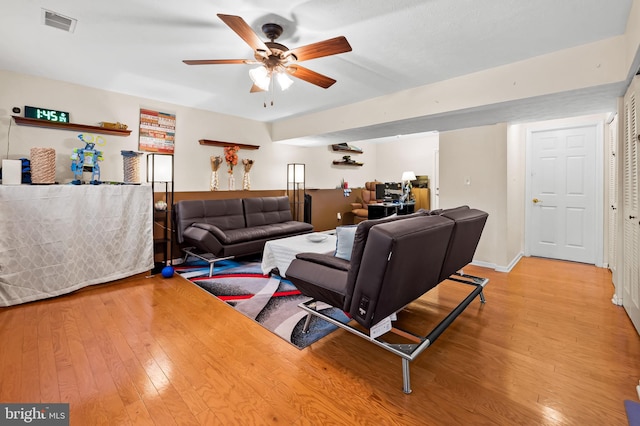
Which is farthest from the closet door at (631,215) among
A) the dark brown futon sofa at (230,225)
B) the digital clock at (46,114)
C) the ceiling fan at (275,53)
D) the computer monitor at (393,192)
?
the digital clock at (46,114)

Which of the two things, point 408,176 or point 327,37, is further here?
point 408,176

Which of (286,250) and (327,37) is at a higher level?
(327,37)

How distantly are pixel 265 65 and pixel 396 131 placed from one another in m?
2.74

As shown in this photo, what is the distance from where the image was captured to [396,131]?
4.62 m

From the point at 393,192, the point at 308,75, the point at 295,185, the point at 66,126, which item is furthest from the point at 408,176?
the point at 66,126

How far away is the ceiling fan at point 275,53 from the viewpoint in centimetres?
197

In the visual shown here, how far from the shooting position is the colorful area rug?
2.35 m

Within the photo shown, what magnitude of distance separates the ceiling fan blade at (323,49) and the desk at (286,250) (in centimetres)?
191

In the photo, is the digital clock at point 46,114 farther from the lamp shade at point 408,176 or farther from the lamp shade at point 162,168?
the lamp shade at point 408,176

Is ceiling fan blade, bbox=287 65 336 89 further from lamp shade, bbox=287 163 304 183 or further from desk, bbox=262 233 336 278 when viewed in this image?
lamp shade, bbox=287 163 304 183

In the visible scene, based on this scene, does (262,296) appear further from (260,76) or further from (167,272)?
(260,76)

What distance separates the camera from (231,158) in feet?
16.4

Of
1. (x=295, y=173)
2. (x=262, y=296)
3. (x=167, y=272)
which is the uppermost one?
(x=295, y=173)

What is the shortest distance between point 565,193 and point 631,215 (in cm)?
238
